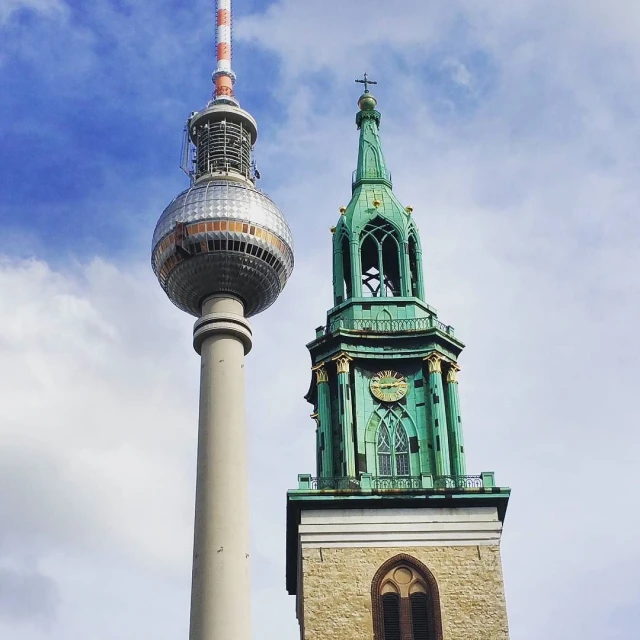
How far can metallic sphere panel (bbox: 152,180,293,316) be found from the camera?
6612cm

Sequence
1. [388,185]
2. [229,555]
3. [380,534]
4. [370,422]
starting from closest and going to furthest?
[229,555] < [380,534] < [370,422] < [388,185]

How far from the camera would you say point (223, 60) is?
73875 millimetres

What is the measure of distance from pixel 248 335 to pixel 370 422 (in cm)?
1215

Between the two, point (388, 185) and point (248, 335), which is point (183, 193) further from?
point (388, 185)

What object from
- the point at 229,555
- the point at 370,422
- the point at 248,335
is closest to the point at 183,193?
the point at 248,335

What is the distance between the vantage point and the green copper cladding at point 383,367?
72.1m

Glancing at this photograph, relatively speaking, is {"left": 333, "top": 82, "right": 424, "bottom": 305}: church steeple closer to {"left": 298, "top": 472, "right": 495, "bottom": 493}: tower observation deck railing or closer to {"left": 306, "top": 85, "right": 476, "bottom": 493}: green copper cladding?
{"left": 306, "top": 85, "right": 476, "bottom": 493}: green copper cladding

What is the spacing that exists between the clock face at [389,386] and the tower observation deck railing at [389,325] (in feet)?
8.31

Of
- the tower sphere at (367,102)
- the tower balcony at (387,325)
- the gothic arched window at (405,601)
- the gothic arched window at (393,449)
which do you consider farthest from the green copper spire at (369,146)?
the gothic arched window at (405,601)

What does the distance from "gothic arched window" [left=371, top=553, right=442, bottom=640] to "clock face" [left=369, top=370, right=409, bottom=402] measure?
977 cm

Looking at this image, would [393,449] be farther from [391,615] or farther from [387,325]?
[391,615]

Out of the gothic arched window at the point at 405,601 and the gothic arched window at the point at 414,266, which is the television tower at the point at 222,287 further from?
the gothic arched window at the point at 414,266

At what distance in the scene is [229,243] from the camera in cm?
6619

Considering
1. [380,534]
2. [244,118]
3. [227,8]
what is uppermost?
[227,8]
